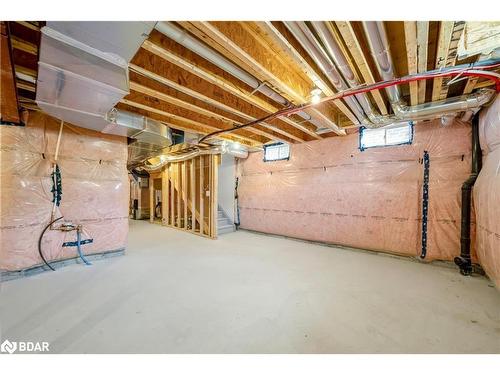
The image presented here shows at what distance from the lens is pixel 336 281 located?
2379 millimetres

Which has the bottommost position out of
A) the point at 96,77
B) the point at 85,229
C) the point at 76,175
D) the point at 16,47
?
the point at 85,229

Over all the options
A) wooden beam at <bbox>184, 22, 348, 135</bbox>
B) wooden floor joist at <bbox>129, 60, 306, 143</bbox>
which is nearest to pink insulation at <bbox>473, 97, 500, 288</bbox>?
wooden beam at <bbox>184, 22, 348, 135</bbox>

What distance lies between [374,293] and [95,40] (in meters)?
3.08

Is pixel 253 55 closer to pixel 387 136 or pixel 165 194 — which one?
pixel 387 136

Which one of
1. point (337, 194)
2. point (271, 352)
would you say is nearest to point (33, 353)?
point (271, 352)

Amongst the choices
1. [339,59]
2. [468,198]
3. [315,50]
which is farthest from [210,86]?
[468,198]

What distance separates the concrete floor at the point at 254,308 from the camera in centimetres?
138

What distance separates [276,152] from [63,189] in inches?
154

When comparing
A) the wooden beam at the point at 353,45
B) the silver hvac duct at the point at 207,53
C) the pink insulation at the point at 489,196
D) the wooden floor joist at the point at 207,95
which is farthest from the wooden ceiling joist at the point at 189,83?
the pink insulation at the point at 489,196

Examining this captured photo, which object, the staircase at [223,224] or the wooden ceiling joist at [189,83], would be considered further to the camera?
the staircase at [223,224]

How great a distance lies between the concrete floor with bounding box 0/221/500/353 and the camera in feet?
4.54

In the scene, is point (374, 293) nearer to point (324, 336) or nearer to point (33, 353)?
point (324, 336)

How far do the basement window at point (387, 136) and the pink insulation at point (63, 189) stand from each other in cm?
405

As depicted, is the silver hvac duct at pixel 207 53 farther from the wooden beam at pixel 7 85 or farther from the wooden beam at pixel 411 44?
the wooden beam at pixel 411 44
